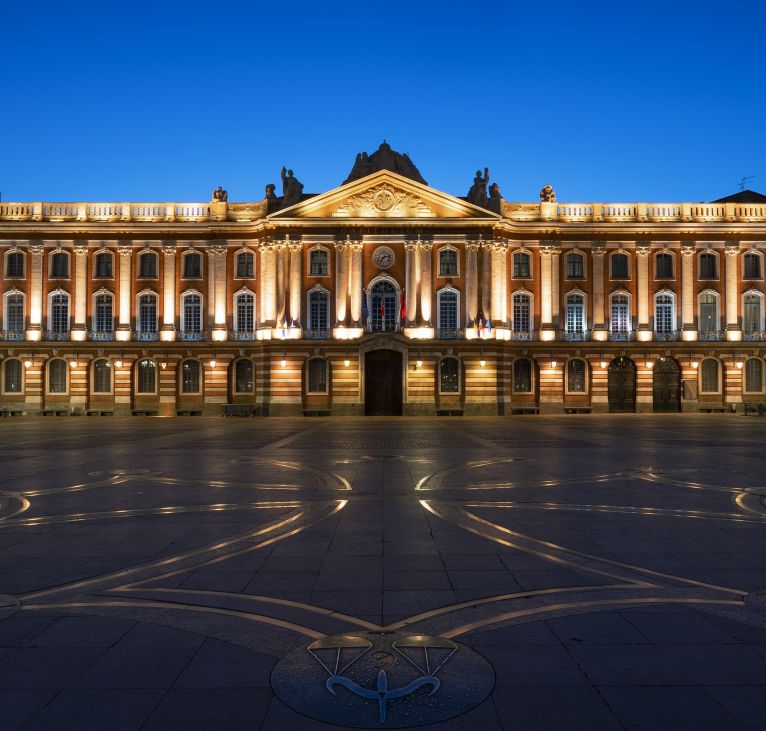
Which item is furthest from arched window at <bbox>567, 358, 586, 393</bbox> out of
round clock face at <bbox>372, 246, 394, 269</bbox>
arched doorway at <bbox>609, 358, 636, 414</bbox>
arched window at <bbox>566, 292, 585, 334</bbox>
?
round clock face at <bbox>372, 246, 394, 269</bbox>

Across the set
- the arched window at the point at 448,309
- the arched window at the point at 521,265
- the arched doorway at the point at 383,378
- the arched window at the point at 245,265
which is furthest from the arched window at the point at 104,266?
the arched window at the point at 521,265

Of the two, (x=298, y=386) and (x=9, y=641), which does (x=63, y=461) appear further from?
(x=298, y=386)

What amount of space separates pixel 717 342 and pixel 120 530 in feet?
161

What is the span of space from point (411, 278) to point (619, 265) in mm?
16126

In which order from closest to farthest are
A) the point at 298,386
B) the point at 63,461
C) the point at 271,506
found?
the point at 271,506 → the point at 63,461 → the point at 298,386

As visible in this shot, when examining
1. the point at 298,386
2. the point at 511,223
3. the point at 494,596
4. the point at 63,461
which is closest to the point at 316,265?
the point at 298,386

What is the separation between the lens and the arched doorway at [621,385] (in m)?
49.7

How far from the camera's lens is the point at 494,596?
636 centimetres

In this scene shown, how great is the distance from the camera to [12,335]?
4916 centimetres

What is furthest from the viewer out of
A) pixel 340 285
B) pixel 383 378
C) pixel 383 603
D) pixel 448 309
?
pixel 448 309

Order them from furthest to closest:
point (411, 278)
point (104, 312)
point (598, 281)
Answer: point (104, 312) → point (598, 281) → point (411, 278)

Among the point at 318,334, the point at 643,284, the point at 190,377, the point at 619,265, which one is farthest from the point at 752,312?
the point at 190,377

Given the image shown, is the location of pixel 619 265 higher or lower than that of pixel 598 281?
higher

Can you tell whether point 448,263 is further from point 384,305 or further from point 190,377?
point 190,377
